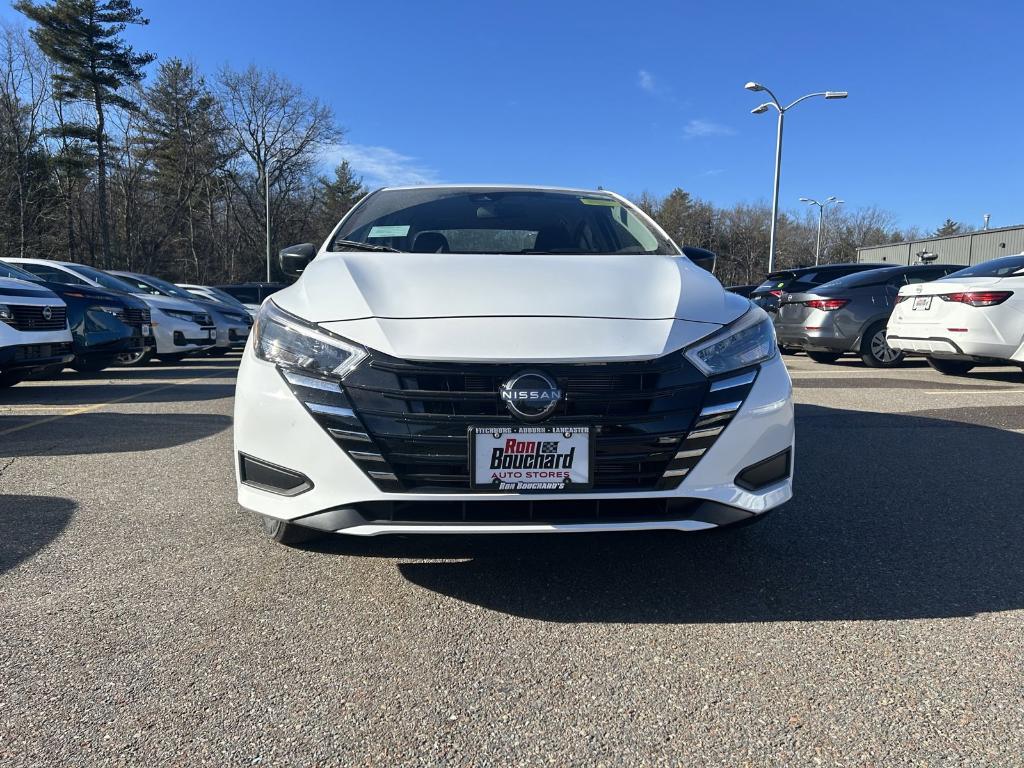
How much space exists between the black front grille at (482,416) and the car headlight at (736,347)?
0.09 metres

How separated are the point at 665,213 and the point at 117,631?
179 ft

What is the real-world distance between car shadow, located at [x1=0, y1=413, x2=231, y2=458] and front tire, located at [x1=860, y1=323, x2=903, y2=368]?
828cm

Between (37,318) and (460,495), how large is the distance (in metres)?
6.23

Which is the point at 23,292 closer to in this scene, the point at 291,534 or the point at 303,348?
the point at 291,534

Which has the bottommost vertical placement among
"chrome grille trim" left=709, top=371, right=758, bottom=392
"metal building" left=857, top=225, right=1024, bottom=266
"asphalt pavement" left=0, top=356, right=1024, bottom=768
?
"asphalt pavement" left=0, top=356, right=1024, bottom=768

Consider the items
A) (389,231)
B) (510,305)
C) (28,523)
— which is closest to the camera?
(510,305)

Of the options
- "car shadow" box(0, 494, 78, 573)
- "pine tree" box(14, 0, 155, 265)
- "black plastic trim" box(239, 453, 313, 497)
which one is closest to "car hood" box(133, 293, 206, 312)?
"car shadow" box(0, 494, 78, 573)

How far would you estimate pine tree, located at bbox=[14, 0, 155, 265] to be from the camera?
29.5 metres

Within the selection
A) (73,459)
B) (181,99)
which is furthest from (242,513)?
(181,99)

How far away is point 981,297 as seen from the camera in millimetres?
7297

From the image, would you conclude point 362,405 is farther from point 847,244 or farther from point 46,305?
point 847,244

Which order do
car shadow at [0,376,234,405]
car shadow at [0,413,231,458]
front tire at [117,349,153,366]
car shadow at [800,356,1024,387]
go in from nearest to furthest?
car shadow at [0,413,231,458] < car shadow at [0,376,234,405] < car shadow at [800,356,1024,387] < front tire at [117,349,153,366]

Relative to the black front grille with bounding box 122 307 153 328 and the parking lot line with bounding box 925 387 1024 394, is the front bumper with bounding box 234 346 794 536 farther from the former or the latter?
the black front grille with bounding box 122 307 153 328

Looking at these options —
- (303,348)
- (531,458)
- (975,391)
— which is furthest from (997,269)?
(303,348)
